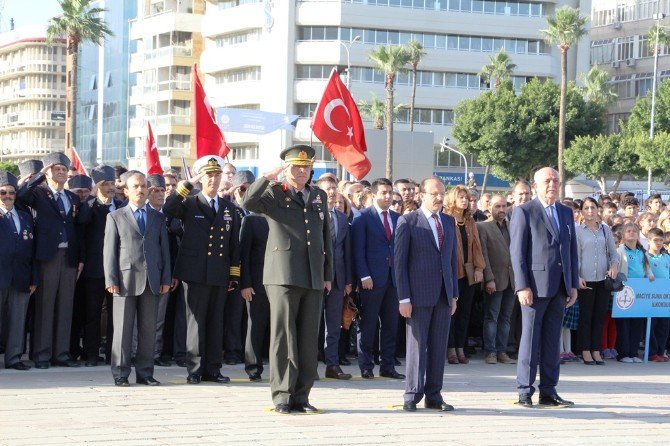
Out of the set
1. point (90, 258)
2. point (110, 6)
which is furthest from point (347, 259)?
point (110, 6)

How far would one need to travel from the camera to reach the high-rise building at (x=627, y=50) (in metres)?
98.7

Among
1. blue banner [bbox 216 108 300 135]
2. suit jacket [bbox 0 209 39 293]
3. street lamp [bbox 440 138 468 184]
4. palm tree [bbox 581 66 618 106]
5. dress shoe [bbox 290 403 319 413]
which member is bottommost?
dress shoe [bbox 290 403 319 413]

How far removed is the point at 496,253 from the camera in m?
15.6

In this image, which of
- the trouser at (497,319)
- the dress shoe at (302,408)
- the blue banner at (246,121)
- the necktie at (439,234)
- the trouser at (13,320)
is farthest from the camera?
the blue banner at (246,121)

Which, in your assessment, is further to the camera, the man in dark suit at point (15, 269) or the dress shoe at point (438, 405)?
the man in dark suit at point (15, 269)

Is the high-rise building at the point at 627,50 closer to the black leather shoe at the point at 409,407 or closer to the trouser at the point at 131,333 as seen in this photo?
the trouser at the point at 131,333

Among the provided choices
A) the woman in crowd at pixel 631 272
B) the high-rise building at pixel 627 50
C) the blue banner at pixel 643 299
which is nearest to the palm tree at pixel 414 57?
the high-rise building at pixel 627 50

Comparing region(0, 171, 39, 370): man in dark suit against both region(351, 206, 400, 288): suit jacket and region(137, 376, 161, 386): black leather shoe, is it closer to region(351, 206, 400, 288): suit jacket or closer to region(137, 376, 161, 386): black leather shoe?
region(137, 376, 161, 386): black leather shoe

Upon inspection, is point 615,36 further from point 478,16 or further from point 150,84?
point 150,84

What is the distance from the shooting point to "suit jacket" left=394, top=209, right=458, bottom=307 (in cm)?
1103

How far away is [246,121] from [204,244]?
15.9 metres

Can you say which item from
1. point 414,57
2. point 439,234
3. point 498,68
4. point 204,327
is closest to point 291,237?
point 439,234

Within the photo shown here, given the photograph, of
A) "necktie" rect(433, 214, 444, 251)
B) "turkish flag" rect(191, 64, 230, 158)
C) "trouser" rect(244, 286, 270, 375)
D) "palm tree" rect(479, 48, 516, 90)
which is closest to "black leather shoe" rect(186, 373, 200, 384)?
"trouser" rect(244, 286, 270, 375)

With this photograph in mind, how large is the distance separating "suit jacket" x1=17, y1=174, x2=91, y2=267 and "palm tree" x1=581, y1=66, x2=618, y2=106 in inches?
3131
